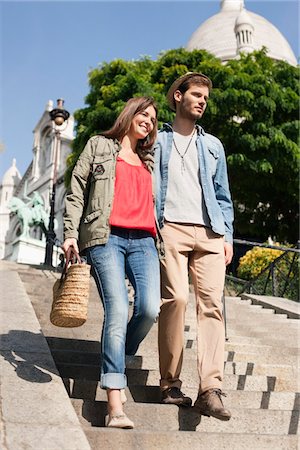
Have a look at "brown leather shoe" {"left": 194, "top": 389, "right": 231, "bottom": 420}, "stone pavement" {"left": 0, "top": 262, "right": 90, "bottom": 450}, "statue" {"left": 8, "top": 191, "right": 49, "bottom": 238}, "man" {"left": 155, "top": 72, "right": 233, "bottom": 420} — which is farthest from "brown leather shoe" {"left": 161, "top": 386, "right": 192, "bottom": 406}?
"statue" {"left": 8, "top": 191, "right": 49, "bottom": 238}

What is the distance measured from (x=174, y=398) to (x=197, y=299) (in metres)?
0.66

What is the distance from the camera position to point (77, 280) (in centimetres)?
334

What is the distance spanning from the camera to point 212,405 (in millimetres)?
3395

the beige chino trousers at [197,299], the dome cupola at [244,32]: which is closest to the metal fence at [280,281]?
the beige chino trousers at [197,299]

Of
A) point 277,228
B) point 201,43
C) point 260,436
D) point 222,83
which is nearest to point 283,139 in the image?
point 222,83

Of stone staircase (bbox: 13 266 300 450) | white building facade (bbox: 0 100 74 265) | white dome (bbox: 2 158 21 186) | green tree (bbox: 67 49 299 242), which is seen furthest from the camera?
white dome (bbox: 2 158 21 186)

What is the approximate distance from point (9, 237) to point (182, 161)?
53.7 m

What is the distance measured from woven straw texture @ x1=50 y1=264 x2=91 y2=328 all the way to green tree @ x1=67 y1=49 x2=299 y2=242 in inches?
532

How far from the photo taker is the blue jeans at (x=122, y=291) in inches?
130

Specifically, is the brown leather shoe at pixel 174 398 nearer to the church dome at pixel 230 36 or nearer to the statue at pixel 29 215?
the statue at pixel 29 215

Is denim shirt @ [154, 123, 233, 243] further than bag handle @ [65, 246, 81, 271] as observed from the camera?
Yes

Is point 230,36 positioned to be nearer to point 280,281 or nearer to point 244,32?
point 244,32

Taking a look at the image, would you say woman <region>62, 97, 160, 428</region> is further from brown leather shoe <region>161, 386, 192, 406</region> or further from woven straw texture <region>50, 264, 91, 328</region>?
brown leather shoe <region>161, 386, 192, 406</region>

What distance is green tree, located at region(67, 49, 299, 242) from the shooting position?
17.9 m
